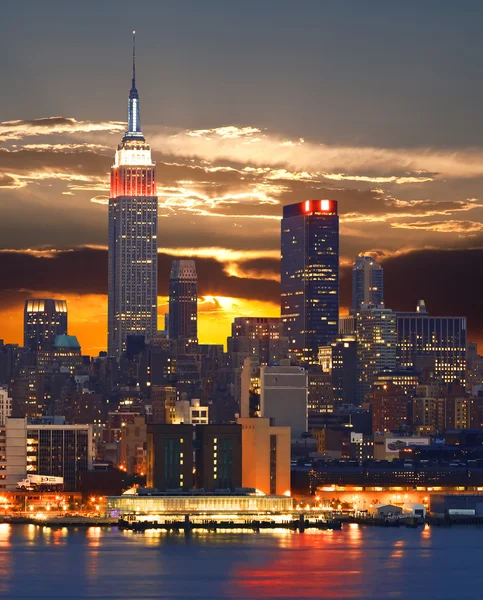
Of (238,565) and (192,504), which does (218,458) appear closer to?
(192,504)

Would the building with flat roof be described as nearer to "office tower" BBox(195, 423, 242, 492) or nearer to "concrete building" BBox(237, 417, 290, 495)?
"office tower" BBox(195, 423, 242, 492)

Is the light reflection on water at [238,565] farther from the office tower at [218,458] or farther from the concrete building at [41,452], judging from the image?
the concrete building at [41,452]

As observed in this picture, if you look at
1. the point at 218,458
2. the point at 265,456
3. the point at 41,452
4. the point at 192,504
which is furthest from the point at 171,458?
the point at 41,452

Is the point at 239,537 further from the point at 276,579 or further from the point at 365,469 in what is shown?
the point at 365,469

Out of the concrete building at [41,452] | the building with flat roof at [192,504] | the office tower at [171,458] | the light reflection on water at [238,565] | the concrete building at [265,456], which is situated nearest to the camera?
the light reflection on water at [238,565]

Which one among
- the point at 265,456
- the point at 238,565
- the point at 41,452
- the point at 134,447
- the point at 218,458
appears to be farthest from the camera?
the point at 134,447

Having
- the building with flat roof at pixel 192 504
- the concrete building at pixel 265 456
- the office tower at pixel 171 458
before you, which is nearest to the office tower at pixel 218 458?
the office tower at pixel 171 458

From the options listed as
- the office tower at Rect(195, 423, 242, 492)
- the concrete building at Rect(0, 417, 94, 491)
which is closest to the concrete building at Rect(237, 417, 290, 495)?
the office tower at Rect(195, 423, 242, 492)
